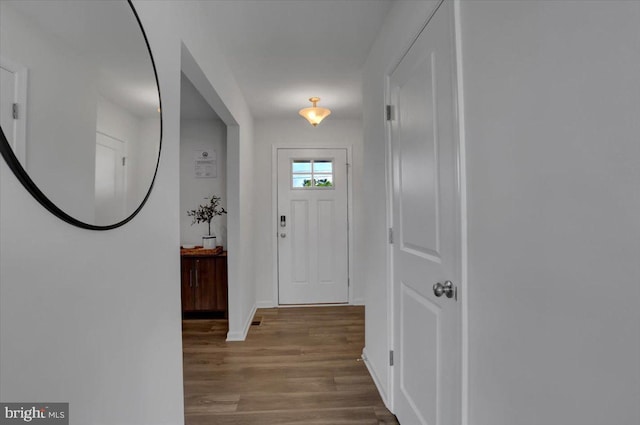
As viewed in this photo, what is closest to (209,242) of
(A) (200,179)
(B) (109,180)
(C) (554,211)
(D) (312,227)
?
(A) (200,179)

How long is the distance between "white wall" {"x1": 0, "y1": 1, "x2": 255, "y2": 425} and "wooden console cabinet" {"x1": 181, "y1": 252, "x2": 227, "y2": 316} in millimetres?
2197

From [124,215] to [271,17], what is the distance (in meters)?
1.53

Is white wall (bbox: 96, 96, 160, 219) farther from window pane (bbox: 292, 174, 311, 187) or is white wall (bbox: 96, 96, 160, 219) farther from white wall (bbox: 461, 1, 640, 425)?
window pane (bbox: 292, 174, 311, 187)

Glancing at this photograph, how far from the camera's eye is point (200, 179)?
4.09m

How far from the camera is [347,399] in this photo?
212 centimetres

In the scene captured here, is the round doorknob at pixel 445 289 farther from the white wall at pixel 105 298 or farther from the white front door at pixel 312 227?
the white front door at pixel 312 227

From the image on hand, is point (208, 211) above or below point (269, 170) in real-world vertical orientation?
below

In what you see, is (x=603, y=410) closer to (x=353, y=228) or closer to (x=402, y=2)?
(x=402, y=2)

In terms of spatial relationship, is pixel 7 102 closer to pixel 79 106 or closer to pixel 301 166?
pixel 79 106

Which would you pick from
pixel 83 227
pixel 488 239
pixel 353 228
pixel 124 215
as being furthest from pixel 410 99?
pixel 353 228

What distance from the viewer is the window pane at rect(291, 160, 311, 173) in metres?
4.25

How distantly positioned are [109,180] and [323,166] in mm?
3379

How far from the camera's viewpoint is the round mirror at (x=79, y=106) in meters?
0.69

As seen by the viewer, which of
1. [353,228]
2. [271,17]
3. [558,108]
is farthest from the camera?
[353,228]
